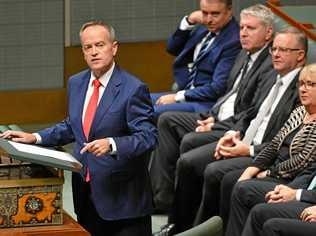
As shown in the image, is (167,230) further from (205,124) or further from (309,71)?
(309,71)

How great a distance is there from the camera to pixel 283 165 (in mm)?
5141

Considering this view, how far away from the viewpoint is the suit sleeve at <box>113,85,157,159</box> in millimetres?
4219

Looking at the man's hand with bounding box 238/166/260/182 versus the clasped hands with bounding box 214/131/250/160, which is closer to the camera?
the man's hand with bounding box 238/166/260/182

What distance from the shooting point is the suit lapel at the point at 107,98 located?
438 cm

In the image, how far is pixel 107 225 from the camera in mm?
4422

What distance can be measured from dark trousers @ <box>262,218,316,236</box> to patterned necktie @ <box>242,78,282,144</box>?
1.17m

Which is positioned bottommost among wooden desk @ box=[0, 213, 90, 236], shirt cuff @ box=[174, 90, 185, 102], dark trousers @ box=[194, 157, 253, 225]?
dark trousers @ box=[194, 157, 253, 225]

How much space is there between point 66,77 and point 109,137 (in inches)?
154

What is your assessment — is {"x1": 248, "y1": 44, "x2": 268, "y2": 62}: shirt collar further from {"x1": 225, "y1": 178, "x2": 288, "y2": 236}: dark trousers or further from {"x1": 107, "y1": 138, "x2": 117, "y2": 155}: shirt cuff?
{"x1": 107, "y1": 138, "x2": 117, "y2": 155}: shirt cuff

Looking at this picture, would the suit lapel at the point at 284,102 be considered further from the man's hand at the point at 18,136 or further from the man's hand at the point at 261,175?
the man's hand at the point at 18,136

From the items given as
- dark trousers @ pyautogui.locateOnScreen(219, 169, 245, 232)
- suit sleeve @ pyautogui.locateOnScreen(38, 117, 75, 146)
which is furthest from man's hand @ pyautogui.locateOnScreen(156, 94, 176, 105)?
suit sleeve @ pyautogui.locateOnScreen(38, 117, 75, 146)

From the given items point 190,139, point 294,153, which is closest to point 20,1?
point 190,139

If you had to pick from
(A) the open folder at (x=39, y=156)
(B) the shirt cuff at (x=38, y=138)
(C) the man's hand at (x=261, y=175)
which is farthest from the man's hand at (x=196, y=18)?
(A) the open folder at (x=39, y=156)

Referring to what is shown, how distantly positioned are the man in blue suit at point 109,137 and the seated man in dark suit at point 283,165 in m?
0.76
